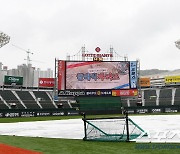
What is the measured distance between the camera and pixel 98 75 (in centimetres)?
6066

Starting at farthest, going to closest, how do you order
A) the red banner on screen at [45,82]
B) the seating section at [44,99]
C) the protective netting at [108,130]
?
the red banner on screen at [45,82]
the seating section at [44,99]
the protective netting at [108,130]

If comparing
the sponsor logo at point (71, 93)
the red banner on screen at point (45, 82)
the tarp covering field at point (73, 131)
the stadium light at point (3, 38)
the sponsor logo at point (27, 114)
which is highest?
the stadium light at point (3, 38)

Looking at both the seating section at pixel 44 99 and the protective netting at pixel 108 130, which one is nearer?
the protective netting at pixel 108 130

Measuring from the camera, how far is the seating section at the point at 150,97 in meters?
73.5

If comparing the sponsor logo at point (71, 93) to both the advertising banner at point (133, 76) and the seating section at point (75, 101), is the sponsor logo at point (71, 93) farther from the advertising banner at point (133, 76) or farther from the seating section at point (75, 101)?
the advertising banner at point (133, 76)

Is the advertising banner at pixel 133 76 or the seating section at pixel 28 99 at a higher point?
the advertising banner at pixel 133 76

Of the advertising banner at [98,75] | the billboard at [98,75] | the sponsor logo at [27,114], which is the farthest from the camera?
the advertising banner at [98,75]

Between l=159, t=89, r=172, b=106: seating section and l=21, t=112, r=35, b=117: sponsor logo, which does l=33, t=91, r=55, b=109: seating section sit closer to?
l=21, t=112, r=35, b=117: sponsor logo

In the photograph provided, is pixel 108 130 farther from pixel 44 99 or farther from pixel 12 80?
pixel 12 80

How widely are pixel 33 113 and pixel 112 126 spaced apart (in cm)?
3703

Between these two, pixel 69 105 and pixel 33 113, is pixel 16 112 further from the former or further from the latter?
pixel 69 105

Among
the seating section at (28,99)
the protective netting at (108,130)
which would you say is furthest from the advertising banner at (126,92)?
the protective netting at (108,130)

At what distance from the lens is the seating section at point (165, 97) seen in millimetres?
72438

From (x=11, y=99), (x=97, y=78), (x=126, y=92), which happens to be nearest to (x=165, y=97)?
(x=126, y=92)
